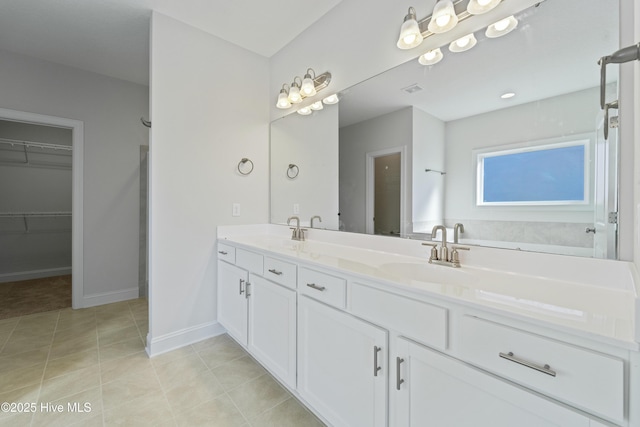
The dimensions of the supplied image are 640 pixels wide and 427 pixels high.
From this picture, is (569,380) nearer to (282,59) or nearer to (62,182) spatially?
(282,59)

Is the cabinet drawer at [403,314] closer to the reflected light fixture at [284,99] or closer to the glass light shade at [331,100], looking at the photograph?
A: the glass light shade at [331,100]

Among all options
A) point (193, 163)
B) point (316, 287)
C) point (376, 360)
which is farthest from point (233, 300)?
point (376, 360)

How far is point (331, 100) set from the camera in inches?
81.7

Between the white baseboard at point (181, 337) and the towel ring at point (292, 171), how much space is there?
1.44 metres

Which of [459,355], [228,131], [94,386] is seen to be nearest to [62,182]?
[228,131]

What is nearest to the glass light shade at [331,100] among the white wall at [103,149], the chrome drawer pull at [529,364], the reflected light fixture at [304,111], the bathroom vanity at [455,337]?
the reflected light fixture at [304,111]

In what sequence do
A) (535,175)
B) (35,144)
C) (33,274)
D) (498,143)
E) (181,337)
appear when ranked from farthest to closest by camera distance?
1. (33,274)
2. (35,144)
3. (181,337)
4. (498,143)
5. (535,175)

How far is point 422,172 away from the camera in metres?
1.59

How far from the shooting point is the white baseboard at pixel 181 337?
6.75 ft

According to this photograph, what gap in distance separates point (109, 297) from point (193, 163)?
208 cm

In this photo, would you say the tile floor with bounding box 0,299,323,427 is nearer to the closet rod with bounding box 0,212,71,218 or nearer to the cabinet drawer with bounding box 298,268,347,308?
the cabinet drawer with bounding box 298,268,347,308

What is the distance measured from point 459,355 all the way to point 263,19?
98.2 inches

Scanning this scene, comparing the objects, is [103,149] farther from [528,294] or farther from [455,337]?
[528,294]

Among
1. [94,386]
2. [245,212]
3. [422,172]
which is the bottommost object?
[94,386]
